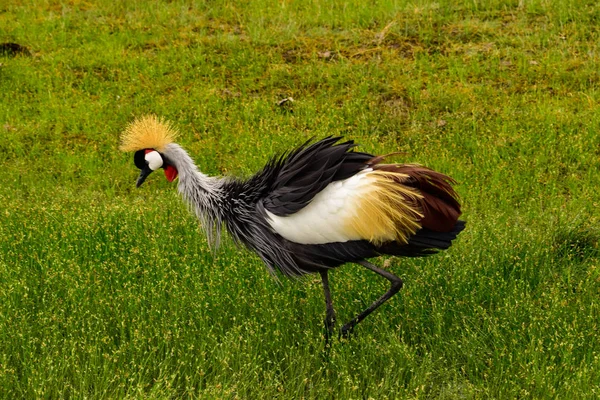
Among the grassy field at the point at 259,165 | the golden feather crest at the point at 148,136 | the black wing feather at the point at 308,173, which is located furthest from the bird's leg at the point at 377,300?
the golden feather crest at the point at 148,136

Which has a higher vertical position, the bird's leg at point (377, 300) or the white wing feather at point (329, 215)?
the white wing feather at point (329, 215)

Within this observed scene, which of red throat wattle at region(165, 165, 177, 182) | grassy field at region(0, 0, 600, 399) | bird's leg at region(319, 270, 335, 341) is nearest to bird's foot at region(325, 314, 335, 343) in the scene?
bird's leg at region(319, 270, 335, 341)

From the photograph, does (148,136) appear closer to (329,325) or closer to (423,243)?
(329,325)

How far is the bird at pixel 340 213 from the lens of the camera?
513 cm

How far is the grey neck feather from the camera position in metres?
5.84

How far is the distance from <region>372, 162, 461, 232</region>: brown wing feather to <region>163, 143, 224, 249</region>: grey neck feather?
1.30m

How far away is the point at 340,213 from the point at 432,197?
0.65 meters

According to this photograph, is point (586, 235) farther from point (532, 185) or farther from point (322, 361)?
point (322, 361)

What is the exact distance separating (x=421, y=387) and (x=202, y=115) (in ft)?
20.4

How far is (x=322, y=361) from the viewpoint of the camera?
5285mm

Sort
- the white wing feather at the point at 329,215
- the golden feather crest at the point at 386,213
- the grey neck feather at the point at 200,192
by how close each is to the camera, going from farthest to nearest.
→ the grey neck feather at the point at 200,192 → the white wing feather at the point at 329,215 → the golden feather crest at the point at 386,213

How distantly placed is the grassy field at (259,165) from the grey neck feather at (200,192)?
49 cm

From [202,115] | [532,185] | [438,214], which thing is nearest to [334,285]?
[438,214]

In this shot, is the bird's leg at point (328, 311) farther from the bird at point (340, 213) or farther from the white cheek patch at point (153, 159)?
the white cheek patch at point (153, 159)
